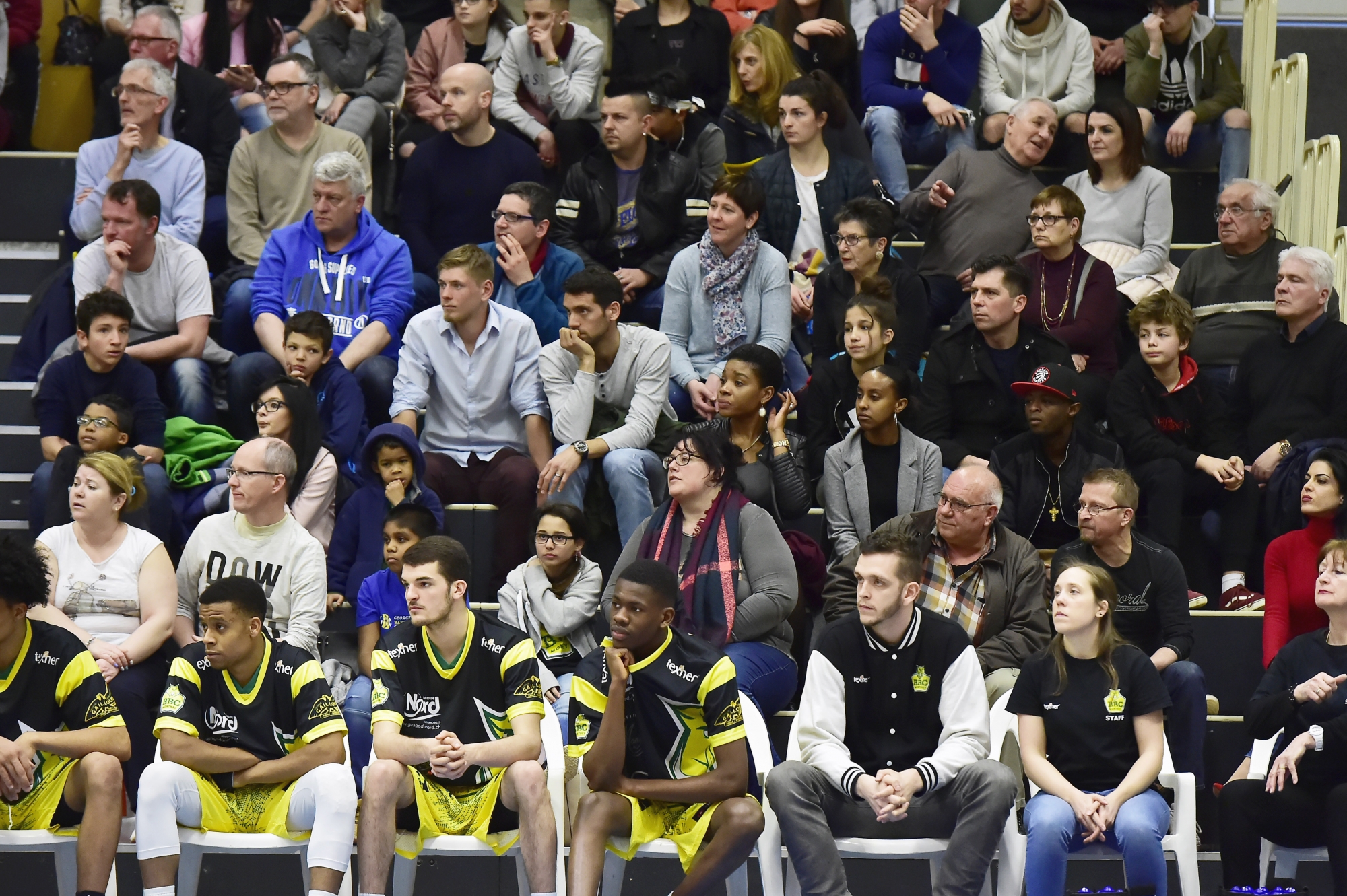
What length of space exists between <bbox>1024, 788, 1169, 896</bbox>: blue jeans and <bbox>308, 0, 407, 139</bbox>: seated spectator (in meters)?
4.57

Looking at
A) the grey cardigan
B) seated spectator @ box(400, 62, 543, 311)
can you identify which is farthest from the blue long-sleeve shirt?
the grey cardigan

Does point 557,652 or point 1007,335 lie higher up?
point 1007,335

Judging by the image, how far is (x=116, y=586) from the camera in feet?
17.1

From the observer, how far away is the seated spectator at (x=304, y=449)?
567 cm

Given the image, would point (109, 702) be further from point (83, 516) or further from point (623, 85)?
point (623, 85)

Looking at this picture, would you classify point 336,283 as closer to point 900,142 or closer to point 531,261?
point 531,261

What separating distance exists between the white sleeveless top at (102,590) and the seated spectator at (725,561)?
4.62 ft

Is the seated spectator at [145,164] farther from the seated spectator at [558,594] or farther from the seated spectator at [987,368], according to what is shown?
the seated spectator at [987,368]

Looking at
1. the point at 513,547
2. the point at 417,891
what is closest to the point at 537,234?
the point at 513,547

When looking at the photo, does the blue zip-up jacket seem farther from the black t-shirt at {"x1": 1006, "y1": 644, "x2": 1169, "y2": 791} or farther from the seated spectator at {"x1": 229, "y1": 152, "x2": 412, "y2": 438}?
→ the black t-shirt at {"x1": 1006, "y1": 644, "x2": 1169, "y2": 791}

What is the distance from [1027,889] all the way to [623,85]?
13.7 feet

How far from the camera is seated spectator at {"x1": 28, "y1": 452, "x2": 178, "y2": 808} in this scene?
16.7ft

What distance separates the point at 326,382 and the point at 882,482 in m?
1.92

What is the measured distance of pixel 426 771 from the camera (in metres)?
4.54
